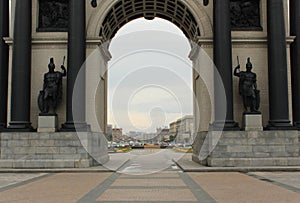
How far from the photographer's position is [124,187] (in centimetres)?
1773

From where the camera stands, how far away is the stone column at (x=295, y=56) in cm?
3059

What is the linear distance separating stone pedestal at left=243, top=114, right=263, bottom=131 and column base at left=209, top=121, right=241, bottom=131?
0.63m

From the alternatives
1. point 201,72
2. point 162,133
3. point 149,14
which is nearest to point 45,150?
point 201,72

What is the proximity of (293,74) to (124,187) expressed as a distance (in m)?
18.5

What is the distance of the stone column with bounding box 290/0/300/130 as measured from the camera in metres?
30.6

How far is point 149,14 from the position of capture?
122 feet

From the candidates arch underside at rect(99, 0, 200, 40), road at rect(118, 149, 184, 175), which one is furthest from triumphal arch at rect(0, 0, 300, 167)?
road at rect(118, 149, 184, 175)

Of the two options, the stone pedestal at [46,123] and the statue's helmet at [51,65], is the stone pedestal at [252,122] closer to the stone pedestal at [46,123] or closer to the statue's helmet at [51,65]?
the stone pedestal at [46,123]

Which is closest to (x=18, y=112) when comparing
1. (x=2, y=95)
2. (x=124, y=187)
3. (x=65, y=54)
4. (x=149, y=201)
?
(x=2, y=95)

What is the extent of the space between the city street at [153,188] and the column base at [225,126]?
18.0ft

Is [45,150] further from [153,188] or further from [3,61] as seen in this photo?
[153,188]

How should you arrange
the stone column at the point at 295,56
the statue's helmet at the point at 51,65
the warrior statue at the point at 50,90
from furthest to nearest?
1. the stone column at the point at 295,56
2. the statue's helmet at the point at 51,65
3. the warrior statue at the point at 50,90

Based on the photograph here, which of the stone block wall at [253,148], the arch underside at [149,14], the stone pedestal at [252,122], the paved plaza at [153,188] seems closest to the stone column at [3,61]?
the arch underside at [149,14]

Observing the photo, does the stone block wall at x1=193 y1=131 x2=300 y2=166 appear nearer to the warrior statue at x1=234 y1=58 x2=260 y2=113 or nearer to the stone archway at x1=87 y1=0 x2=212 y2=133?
the warrior statue at x1=234 y1=58 x2=260 y2=113
